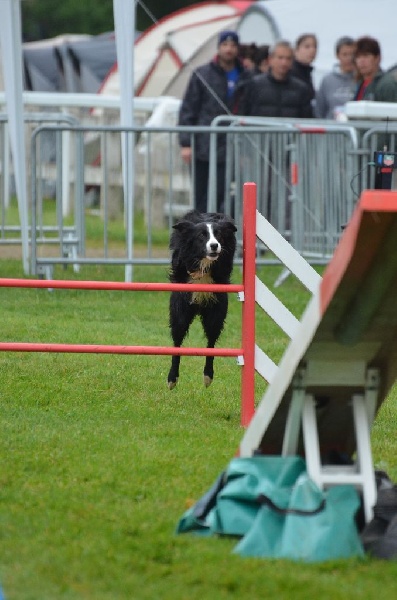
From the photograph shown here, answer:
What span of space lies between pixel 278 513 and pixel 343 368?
589 mm

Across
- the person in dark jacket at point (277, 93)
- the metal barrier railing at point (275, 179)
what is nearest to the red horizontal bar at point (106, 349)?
the metal barrier railing at point (275, 179)

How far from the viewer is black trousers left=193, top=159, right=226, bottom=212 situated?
11867 millimetres

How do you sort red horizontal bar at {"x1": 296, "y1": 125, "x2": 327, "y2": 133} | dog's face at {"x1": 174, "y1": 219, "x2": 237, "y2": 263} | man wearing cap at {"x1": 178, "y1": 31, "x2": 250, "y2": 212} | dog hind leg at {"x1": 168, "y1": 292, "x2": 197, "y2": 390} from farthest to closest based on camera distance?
man wearing cap at {"x1": 178, "y1": 31, "x2": 250, "y2": 212} < red horizontal bar at {"x1": 296, "y1": 125, "x2": 327, "y2": 133} < dog hind leg at {"x1": 168, "y1": 292, "x2": 197, "y2": 390} < dog's face at {"x1": 174, "y1": 219, "x2": 237, "y2": 263}

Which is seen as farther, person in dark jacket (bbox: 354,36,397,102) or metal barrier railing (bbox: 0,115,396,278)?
person in dark jacket (bbox: 354,36,397,102)

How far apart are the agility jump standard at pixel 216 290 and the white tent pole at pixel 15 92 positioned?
4.89 m

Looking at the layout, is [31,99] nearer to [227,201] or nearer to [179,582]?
[227,201]

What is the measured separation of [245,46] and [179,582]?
12.5 m

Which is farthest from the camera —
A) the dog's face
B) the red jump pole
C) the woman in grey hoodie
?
the woman in grey hoodie

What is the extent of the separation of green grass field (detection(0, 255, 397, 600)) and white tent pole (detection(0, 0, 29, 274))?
1622 millimetres

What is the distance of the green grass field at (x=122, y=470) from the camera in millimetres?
3869

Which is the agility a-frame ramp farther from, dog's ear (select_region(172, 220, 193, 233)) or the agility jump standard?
dog's ear (select_region(172, 220, 193, 233))

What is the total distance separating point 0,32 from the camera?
433 inches

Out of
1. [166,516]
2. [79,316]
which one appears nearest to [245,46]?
[79,316]

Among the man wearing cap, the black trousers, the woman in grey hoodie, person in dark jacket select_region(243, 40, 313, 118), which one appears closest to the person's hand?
the man wearing cap
